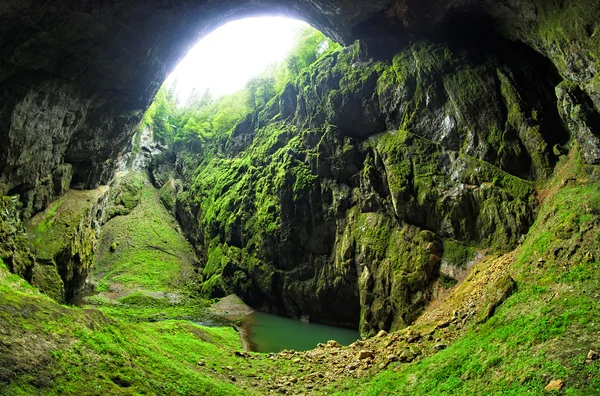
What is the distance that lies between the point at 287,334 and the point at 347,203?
11.1 m

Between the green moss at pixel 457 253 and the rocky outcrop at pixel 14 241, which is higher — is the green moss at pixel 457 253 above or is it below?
above

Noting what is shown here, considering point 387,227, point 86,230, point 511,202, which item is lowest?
point 86,230

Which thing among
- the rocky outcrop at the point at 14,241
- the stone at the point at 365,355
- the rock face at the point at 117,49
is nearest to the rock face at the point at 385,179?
the rock face at the point at 117,49

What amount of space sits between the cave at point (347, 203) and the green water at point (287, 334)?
110cm

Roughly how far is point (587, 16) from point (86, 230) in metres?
29.8

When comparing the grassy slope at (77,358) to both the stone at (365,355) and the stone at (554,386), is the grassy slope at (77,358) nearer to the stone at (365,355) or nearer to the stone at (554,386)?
the stone at (365,355)

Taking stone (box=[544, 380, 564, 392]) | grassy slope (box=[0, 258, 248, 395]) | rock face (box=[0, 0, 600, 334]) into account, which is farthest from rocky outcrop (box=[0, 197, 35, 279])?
stone (box=[544, 380, 564, 392])

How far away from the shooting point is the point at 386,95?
1135 inches

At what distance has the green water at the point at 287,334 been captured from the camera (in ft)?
74.3

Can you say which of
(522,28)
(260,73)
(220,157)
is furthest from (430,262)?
(260,73)

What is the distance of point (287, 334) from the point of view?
26.2 m

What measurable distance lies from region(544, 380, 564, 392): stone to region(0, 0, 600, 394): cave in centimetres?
5

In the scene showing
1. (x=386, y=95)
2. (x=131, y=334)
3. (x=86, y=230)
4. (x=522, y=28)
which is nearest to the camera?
(x=131, y=334)

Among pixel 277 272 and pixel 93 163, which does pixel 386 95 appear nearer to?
pixel 277 272
